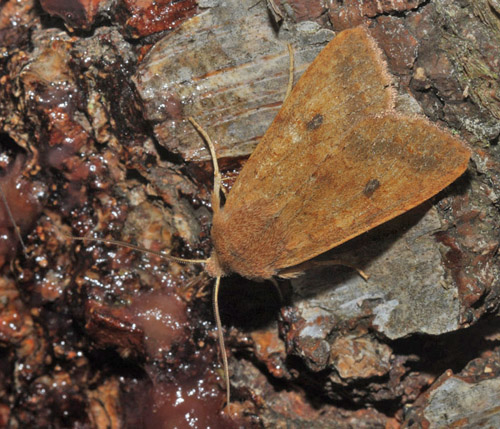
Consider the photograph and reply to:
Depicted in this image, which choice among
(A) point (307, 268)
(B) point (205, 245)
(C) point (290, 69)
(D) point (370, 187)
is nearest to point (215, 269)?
(B) point (205, 245)

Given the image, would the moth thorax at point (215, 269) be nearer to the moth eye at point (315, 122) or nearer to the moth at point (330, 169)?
the moth at point (330, 169)

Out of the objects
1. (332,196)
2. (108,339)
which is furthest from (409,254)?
(108,339)

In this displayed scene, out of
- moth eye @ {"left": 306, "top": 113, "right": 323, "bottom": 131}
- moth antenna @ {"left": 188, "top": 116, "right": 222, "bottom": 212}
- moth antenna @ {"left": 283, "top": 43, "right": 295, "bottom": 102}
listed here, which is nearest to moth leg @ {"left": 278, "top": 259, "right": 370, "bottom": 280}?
moth antenna @ {"left": 188, "top": 116, "right": 222, "bottom": 212}

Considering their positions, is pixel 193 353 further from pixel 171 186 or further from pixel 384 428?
pixel 384 428

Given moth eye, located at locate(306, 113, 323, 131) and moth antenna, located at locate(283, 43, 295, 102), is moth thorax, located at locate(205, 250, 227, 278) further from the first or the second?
moth antenna, located at locate(283, 43, 295, 102)

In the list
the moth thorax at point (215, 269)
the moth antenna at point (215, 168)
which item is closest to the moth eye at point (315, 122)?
the moth antenna at point (215, 168)

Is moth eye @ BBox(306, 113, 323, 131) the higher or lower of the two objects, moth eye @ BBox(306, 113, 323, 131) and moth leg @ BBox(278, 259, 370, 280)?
the higher
